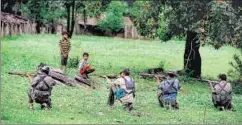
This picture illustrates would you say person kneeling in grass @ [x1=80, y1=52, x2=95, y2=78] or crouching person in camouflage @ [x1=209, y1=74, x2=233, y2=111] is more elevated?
person kneeling in grass @ [x1=80, y1=52, x2=95, y2=78]

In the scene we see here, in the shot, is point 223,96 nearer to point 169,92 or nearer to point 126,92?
point 169,92

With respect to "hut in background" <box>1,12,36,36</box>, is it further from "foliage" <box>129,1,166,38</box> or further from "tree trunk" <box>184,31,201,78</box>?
"tree trunk" <box>184,31,201,78</box>

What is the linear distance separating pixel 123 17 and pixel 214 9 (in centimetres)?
7599

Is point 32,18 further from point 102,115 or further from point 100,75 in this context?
point 102,115

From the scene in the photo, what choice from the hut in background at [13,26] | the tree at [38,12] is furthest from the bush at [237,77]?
the tree at [38,12]

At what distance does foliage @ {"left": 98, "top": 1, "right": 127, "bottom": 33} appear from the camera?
9738 cm

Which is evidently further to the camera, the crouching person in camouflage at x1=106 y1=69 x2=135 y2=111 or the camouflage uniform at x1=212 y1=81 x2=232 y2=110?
the camouflage uniform at x1=212 y1=81 x2=232 y2=110

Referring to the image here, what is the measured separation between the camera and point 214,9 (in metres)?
27.5

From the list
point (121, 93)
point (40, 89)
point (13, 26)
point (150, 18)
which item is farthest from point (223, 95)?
point (13, 26)

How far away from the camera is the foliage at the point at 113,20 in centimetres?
9738

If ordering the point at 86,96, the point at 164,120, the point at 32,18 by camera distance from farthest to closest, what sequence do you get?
the point at 32,18
the point at 86,96
the point at 164,120

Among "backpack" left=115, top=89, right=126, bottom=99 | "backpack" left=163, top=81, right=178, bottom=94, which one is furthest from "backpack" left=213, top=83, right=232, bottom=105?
"backpack" left=115, top=89, right=126, bottom=99

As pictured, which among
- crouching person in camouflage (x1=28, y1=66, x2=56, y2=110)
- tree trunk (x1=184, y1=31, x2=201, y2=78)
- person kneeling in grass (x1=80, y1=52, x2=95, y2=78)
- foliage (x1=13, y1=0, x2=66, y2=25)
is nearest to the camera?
crouching person in camouflage (x1=28, y1=66, x2=56, y2=110)

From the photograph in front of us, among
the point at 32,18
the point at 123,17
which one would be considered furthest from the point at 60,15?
the point at 123,17
